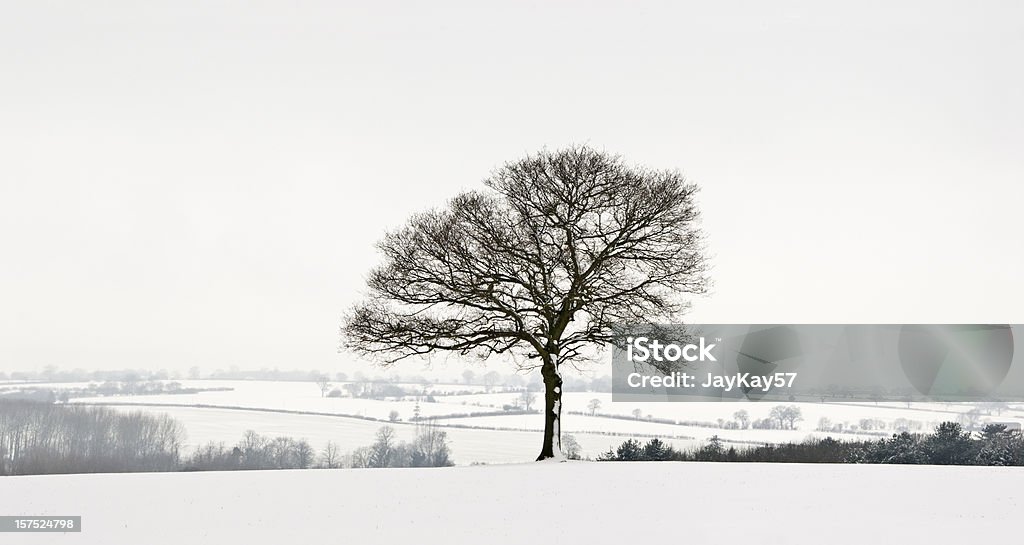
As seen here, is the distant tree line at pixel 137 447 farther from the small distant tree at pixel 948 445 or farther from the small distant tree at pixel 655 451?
the small distant tree at pixel 948 445

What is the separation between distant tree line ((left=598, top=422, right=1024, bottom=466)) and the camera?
1371 inches

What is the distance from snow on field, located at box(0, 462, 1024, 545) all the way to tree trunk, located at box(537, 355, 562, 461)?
263 cm

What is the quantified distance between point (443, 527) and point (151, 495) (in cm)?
973

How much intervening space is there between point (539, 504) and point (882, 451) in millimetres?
20060

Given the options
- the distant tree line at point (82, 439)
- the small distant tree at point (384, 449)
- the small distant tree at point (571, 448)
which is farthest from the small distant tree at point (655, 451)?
the distant tree line at point (82, 439)

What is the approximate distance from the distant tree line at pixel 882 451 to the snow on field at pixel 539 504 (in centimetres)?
511

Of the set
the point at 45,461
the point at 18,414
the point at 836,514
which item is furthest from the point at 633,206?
the point at 18,414

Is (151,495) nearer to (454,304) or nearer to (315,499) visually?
(315,499)

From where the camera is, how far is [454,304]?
32.7 m

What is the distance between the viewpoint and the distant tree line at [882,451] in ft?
114

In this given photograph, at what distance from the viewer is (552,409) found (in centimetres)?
3269

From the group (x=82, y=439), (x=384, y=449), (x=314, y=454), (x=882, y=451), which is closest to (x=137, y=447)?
(x=82, y=439)

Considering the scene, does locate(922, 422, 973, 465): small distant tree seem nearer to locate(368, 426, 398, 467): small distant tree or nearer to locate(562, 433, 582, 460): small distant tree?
locate(562, 433, 582, 460): small distant tree

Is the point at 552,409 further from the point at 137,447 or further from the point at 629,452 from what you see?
the point at 137,447
